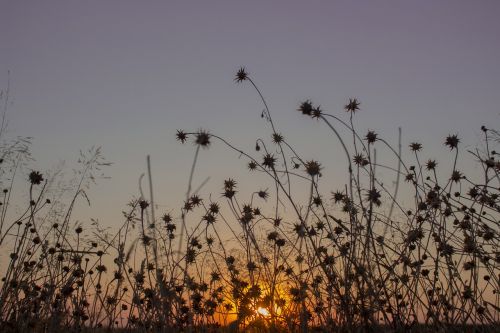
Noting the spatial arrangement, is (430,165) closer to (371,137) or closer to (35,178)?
(371,137)

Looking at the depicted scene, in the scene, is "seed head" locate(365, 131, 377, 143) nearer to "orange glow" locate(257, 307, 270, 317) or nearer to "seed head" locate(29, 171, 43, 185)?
"orange glow" locate(257, 307, 270, 317)

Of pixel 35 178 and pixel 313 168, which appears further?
pixel 35 178

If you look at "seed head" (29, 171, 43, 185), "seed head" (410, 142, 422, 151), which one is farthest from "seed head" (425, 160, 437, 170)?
"seed head" (29, 171, 43, 185)

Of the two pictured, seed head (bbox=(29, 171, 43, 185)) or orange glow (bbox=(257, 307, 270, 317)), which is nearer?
orange glow (bbox=(257, 307, 270, 317))

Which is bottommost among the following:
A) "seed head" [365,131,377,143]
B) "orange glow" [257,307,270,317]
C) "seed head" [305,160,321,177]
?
"orange glow" [257,307,270,317]

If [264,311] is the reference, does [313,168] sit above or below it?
above

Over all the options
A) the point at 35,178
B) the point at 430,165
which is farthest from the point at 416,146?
the point at 35,178

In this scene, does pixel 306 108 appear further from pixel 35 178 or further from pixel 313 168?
pixel 35 178

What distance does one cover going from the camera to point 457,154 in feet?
13.5

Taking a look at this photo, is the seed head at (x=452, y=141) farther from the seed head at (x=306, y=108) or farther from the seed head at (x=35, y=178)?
the seed head at (x=35, y=178)

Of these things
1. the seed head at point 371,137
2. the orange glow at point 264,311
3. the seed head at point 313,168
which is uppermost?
the seed head at point 371,137

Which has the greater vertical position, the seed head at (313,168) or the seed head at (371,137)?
the seed head at (371,137)

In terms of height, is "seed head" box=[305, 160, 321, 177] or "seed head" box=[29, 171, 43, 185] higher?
"seed head" box=[29, 171, 43, 185]

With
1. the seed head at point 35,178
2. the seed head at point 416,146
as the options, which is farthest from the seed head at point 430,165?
the seed head at point 35,178
